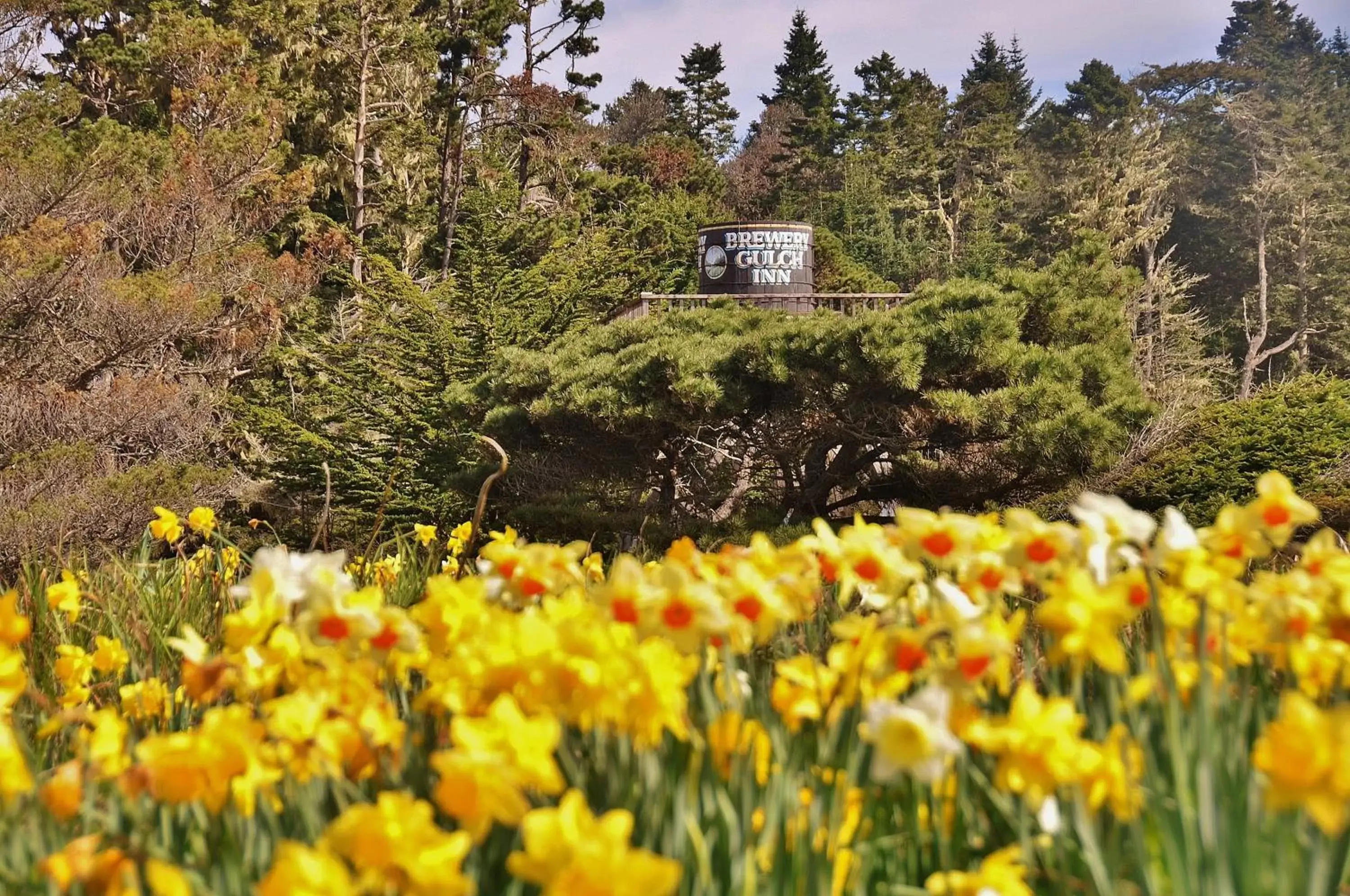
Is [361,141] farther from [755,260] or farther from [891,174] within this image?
[891,174]

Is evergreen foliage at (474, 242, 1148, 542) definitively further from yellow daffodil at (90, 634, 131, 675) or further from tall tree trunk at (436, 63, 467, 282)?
tall tree trunk at (436, 63, 467, 282)

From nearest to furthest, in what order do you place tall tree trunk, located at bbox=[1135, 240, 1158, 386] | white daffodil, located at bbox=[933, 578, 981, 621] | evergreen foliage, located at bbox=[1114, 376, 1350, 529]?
white daffodil, located at bbox=[933, 578, 981, 621]
evergreen foliage, located at bbox=[1114, 376, 1350, 529]
tall tree trunk, located at bbox=[1135, 240, 1158, 386]

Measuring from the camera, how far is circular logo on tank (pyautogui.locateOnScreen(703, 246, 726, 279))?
1274 cm

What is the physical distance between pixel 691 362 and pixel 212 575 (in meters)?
4.47

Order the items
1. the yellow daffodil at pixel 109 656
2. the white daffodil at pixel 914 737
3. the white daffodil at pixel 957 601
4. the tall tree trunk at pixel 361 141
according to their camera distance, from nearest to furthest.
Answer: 1. the white daffodil at pixel 914 737
2. the white daffodil at pixel 957 601
3. the yellow daffodil at pixel 109 656
4. the tall tree trunk at pixel 361 141

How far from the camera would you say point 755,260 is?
41.7ft

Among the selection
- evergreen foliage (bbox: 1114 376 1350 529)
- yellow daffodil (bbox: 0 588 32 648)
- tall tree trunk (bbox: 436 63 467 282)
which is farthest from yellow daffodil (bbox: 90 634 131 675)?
tall tree trunk (bbox: 436 63 467 282)

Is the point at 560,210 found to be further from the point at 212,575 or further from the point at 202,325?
the point at 212,575

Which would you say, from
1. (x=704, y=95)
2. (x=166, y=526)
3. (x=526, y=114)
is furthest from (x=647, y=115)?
(x=166, y=526)

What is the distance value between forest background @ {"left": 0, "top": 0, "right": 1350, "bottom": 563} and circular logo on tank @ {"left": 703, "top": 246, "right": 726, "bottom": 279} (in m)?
1.70

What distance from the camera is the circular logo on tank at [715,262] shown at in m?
12.7

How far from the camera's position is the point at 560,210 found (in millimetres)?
18969

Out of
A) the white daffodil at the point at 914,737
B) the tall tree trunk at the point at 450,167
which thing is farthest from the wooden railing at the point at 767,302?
the white daffodil at the point at 914,737

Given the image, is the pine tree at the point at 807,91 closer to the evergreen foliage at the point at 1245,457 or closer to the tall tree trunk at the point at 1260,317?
the tall tree trunk at the point at 1260,317
